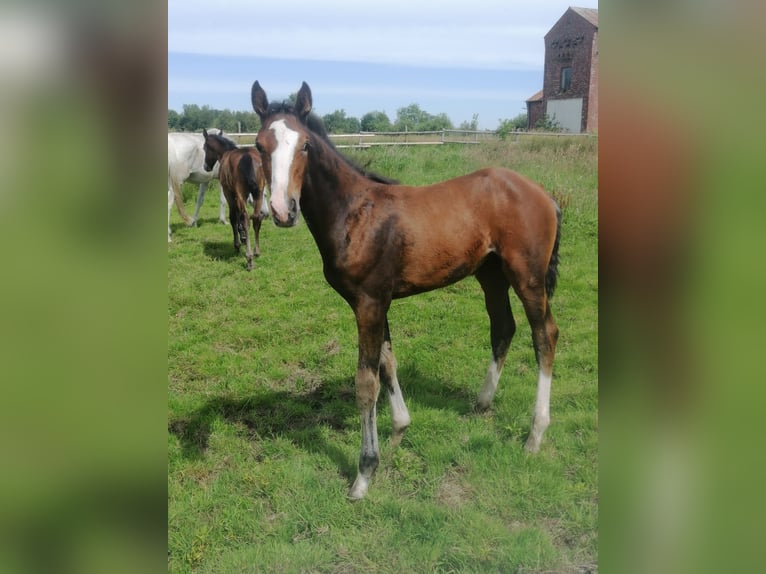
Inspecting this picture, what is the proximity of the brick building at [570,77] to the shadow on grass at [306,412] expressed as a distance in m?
2.12

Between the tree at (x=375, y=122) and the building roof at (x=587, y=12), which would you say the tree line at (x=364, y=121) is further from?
the building roof at (x=587, y=12)

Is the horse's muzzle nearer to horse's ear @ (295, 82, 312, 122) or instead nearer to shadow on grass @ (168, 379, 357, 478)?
horse's ear @ (295, 82, 312, 122)

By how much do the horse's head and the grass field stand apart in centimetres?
70

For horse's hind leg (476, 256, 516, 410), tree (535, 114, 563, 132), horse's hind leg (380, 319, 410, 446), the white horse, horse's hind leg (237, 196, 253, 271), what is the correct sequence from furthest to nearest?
the white horse < horse's hind leg (237, 196, 253, 271) < horse's hind leg (476, 256, 516, 410) < horse's hind leg (380, 319, 410, 446) < tree (535, 114, 563, 132)

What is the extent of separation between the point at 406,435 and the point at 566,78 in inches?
91.6

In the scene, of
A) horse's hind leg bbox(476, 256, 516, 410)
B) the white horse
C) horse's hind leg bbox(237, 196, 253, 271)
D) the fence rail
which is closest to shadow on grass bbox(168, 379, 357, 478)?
horse's hind leg bbox(476, 256, 516, 410)

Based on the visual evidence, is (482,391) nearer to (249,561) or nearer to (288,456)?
(288,456)

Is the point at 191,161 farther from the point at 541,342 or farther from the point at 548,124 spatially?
the point at 548,124

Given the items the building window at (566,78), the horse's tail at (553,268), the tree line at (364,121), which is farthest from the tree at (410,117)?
the horse's tail at (553,268)

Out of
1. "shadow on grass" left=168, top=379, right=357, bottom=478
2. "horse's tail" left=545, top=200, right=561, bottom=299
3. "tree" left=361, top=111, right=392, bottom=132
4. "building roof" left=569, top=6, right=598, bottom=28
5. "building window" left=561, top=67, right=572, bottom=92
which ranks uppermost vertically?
"building roof" left=569, top=6, right=598, bottom=28

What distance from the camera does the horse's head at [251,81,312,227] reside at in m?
2.44
